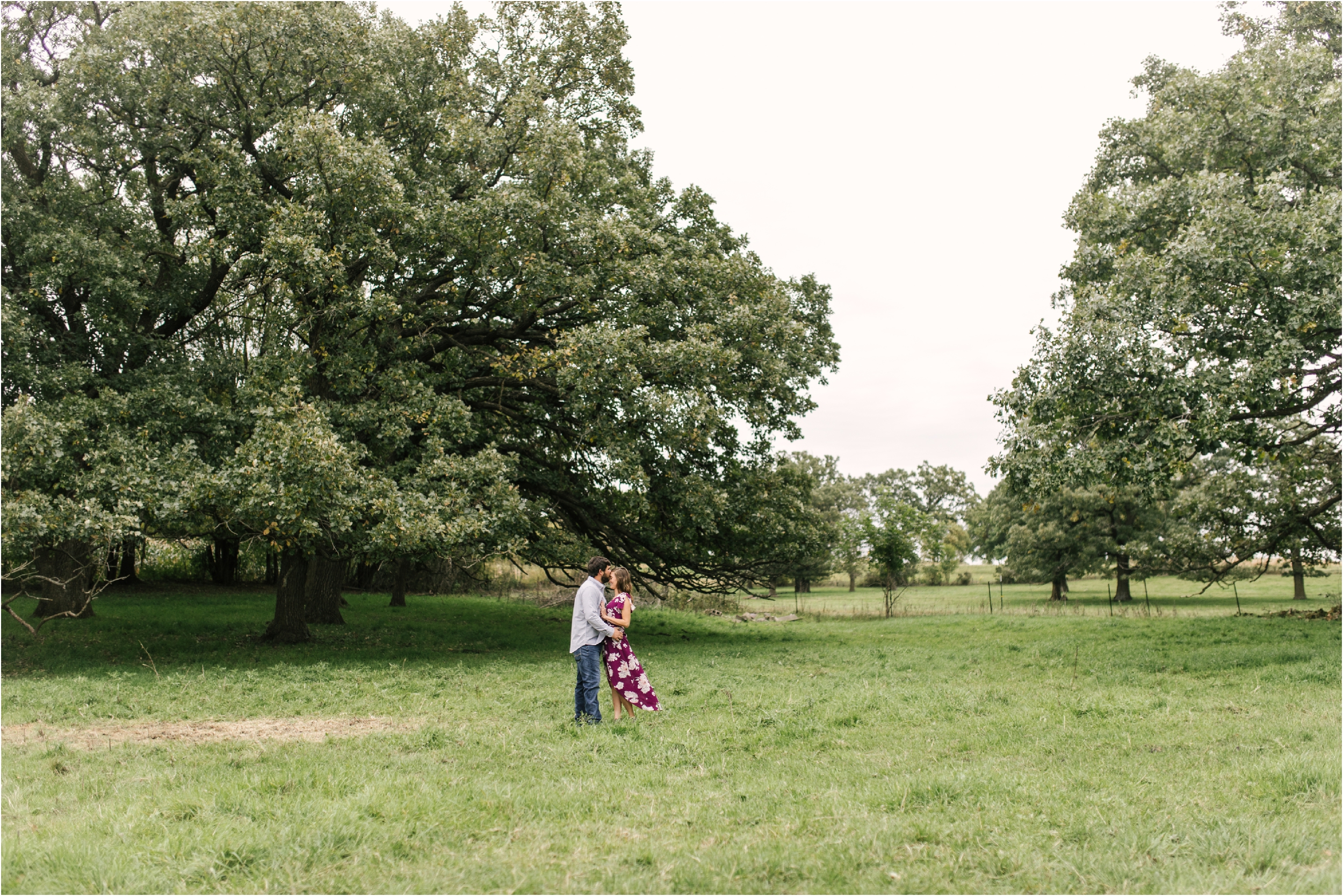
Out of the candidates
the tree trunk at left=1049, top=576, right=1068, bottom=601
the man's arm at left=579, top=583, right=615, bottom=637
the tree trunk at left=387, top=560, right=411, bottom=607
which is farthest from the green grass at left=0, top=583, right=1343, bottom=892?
the tree trunk at left=1049, top=576, right=1068, bottom=601

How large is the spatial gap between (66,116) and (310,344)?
21.5ft

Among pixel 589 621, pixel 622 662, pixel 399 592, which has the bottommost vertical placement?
pixel 399 592

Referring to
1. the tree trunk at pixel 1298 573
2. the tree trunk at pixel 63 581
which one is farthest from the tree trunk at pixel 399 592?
the tree trunk at pixel 1298 573

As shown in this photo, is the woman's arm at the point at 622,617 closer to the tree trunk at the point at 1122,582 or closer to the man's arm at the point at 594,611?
the man's arm at the point at 594,611

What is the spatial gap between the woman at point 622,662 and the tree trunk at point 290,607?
446 inches

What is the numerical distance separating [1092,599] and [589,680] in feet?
142

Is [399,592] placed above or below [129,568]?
below

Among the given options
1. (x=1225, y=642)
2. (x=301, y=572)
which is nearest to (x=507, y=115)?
(x=301, y=572)

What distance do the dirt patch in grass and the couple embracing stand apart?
81.8 inches

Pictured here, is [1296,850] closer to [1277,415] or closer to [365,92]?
[1277,415]

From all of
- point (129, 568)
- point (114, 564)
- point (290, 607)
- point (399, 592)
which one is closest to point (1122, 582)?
point (399, 592)

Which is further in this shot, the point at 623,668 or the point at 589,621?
the point at 623,668

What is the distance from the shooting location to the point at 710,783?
21.9 ft

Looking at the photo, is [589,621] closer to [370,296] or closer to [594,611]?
[594,611]
